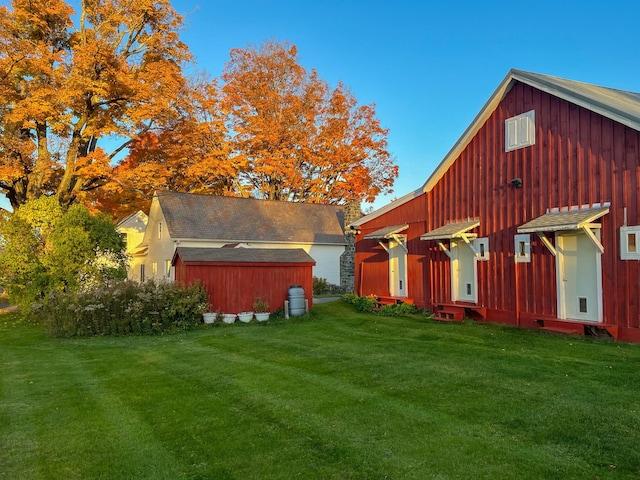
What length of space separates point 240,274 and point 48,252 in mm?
6943

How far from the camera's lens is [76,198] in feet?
72.7

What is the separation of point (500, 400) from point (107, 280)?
48.2ft

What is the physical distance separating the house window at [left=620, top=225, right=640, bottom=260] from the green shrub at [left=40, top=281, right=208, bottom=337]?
35.3 ft

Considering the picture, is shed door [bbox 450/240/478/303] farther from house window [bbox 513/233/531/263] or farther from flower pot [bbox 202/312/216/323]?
flower pot [bbox 202/312/216/323]

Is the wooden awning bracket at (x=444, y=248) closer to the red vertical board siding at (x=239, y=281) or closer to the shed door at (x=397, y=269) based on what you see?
the shed door at (x=397, y=269)

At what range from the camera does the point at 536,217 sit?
11.1 meters

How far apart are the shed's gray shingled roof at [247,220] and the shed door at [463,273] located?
44.7 ft

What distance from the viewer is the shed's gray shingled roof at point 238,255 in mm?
14789

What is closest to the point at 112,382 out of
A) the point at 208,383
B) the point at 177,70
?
the point at 208,383

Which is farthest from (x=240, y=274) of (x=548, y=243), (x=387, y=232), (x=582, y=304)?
(x=582, y=304)

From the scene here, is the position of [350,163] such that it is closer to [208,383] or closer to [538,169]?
[538,169]

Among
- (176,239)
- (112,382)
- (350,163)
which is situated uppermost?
(350,163)

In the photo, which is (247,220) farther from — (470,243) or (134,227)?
(470,243)

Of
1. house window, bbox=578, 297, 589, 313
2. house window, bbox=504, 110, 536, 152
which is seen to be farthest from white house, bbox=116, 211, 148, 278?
house window, bbox=578, 297, 589, 313
